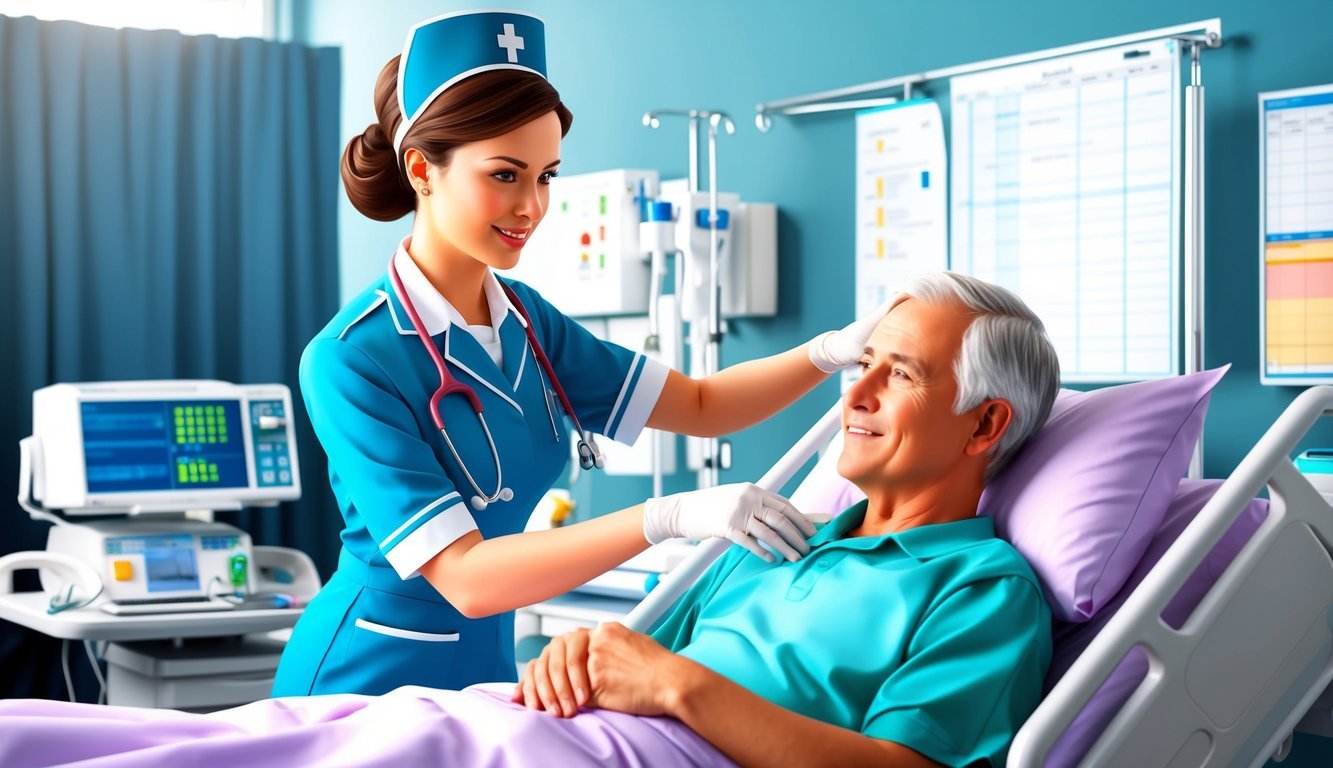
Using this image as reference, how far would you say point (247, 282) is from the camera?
377 cm

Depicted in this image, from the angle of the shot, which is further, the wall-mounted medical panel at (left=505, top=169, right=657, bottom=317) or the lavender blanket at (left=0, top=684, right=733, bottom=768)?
the wall-mounted medical panel at (left=505, top=169, right=657, bottom=317)

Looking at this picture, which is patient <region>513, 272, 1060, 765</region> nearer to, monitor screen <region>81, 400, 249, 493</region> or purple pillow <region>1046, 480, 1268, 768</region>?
purple pillow <region>1046, 480, 1268, 768</region>

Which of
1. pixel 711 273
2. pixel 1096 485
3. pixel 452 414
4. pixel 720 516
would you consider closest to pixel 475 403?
pixel 452 414

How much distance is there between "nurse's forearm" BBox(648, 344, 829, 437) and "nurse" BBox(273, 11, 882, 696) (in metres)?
0.14

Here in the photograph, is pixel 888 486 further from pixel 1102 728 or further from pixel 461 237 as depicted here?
pixel 461 237

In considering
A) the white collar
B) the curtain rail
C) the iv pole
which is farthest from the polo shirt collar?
the iv pole

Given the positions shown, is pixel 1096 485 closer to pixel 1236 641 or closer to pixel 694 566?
pixel 1236 641

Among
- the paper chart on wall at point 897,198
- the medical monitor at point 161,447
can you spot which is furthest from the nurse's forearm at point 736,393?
the medical monitor at point 161,447

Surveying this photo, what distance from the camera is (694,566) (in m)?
1.85

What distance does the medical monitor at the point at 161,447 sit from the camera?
3037mm

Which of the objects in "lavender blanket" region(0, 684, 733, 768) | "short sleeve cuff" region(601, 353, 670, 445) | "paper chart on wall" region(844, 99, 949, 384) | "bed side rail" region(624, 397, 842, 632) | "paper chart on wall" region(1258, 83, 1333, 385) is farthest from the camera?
"paper chart on wall" region(844, 99, 949, 384)

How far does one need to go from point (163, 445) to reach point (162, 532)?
0.67 ft

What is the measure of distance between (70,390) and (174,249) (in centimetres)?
70

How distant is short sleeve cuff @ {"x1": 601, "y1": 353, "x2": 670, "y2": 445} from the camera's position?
6.48ft
